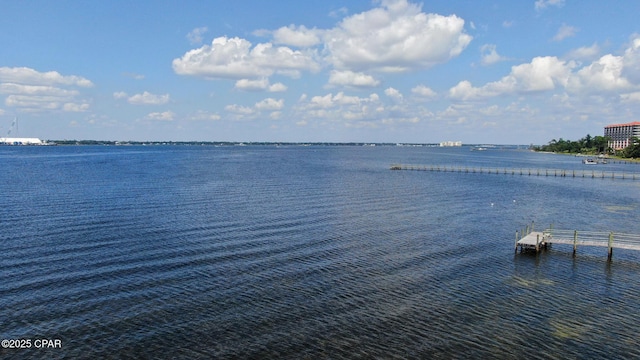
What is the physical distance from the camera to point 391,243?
44.8 m

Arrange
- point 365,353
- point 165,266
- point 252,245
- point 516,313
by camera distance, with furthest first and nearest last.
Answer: point 252,245 < point 165,266 < point 516,313 < point 365,353

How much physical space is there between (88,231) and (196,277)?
19.8m

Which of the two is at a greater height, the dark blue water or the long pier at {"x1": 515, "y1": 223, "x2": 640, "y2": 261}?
the long pier at {"x1": 515, "y1": 223, "x2": 640, "y2": 261}

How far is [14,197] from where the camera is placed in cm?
6944

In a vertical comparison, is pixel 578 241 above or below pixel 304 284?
above

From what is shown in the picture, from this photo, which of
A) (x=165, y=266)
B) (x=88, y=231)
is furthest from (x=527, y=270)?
(x=88, y=231)

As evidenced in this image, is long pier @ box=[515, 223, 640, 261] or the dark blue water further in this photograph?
long pier @ box=[515, 223, 640, 261]

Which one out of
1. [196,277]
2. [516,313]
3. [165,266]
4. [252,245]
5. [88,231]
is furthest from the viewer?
[88,231]

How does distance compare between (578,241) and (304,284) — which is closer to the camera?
(304,284)

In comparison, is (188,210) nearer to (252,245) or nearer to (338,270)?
(252,245)

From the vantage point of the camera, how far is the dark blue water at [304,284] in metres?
24.1

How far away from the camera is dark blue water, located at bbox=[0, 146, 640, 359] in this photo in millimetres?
24125

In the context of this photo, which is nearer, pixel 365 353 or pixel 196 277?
pixel 365 353

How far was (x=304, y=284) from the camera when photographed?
107 ft
